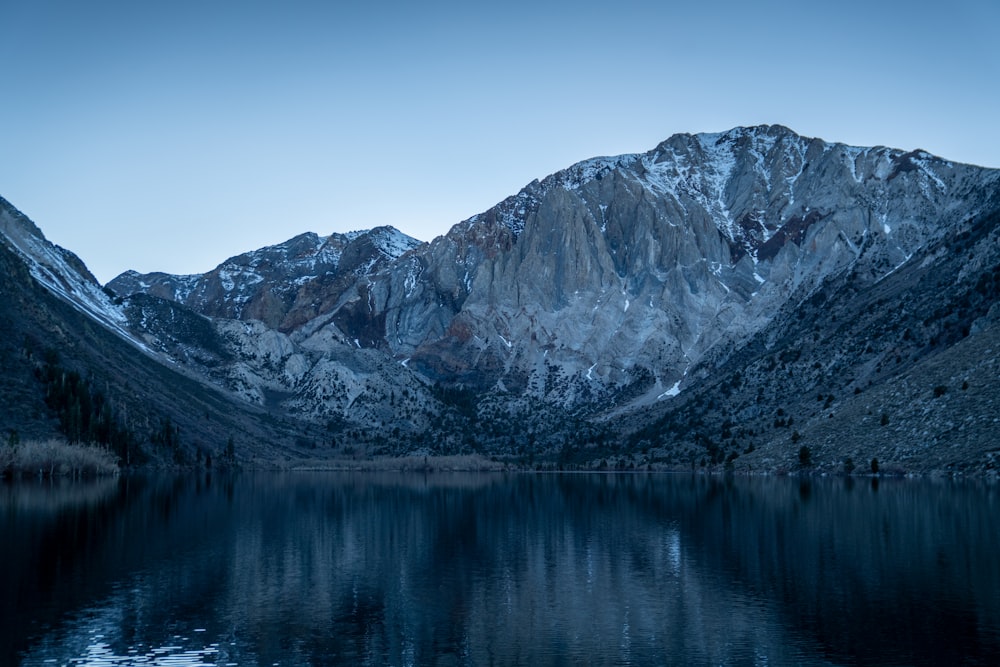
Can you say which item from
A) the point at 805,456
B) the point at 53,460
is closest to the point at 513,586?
the point at 805,456

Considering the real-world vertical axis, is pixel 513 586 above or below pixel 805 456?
below

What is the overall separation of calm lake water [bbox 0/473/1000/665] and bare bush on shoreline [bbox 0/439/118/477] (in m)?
46.0

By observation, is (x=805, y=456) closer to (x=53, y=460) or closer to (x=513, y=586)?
(x=513, y=586)

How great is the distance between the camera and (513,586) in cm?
4656

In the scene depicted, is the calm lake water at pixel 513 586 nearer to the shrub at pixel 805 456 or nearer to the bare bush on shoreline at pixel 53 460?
the bare bush on shoreline at pixel 53 460

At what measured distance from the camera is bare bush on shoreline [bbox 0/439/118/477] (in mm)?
126469

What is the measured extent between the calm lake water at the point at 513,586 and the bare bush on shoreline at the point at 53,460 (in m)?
46.0

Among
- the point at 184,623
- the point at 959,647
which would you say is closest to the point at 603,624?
the point at 959,647

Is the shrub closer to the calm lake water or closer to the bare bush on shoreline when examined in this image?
the calm lake water

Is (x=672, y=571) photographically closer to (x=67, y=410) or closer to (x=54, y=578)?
(x=54, y=578)

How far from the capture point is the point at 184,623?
1463 inches

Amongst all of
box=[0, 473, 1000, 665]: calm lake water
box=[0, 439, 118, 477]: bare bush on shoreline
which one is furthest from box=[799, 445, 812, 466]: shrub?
box=[0, 439, 118, 477]: bare bush on shoreline

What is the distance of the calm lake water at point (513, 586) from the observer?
107ft

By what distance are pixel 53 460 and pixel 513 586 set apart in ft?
356
